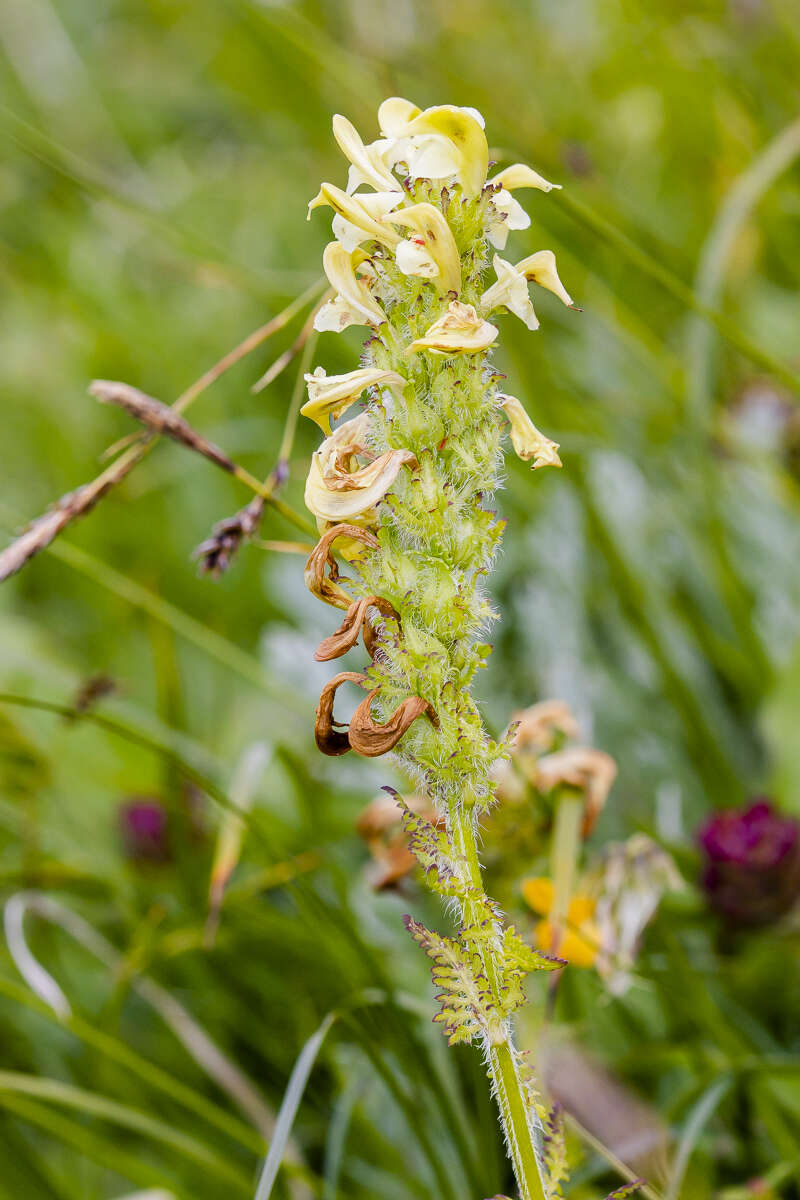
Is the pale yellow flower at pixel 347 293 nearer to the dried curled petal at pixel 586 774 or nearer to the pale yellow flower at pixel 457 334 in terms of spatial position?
the pale yellow flower at pixel 457 334

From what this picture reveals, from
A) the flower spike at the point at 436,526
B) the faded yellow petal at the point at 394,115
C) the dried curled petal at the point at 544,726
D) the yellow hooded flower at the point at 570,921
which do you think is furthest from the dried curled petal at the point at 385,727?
the yellow hooded flower at the point at 570,921

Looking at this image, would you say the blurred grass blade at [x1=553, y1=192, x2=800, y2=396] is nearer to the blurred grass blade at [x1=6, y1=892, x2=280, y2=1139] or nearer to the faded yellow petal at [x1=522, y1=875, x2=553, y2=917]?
the faded yellow petal at [x1=522, y1=875, x2=553, y2=917]

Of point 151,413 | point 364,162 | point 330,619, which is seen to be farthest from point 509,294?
point 330,619

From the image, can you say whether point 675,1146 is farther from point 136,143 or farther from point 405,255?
point 136,143

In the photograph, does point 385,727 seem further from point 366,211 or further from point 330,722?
point 366,211

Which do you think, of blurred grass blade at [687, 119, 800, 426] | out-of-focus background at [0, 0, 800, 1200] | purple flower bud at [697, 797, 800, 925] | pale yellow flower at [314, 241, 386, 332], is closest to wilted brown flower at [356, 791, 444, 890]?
out-of-focus background at [0, 0, 800, 1200]

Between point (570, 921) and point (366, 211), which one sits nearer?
point (366, 211)

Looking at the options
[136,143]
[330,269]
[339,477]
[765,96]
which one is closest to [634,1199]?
[339,477]
